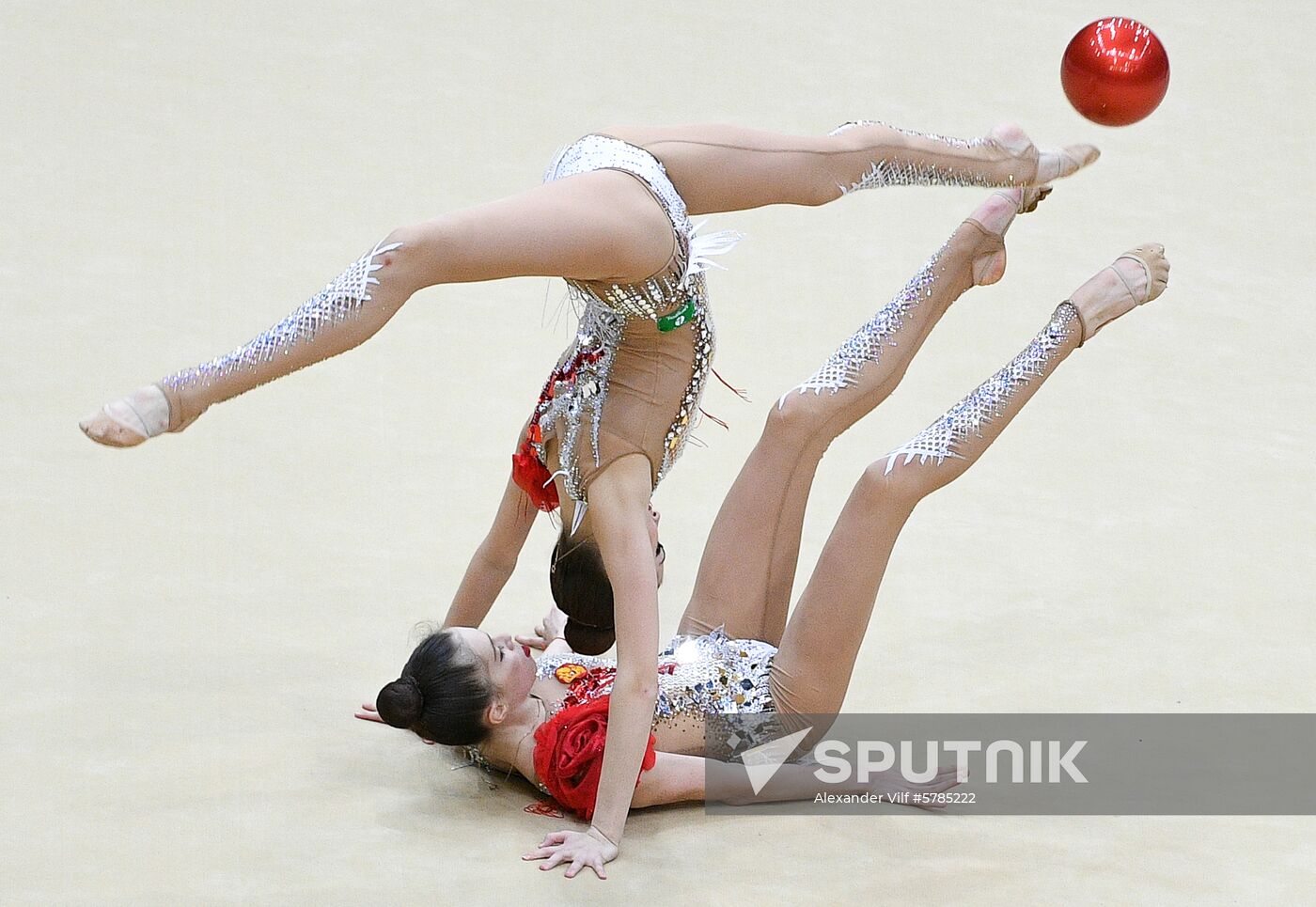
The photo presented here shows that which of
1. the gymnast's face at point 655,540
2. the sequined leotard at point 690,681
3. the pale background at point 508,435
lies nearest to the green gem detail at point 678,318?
the gymnast's face at point 655,540

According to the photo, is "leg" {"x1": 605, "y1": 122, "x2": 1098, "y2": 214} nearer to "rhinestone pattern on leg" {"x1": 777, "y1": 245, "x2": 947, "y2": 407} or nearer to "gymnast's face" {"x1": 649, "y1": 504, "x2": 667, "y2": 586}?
"rhinestone pattern on leg" {"x1": 777, "y1": 245, "x2": 947, "y2": 407}

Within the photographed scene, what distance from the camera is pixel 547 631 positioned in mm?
3248

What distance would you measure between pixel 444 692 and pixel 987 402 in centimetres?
107

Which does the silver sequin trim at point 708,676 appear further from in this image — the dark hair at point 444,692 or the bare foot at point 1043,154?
the bare foot at point 1043,154

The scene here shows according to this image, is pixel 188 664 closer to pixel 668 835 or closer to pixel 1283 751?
pixel 668 835

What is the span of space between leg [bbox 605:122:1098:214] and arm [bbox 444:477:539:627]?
0.64m

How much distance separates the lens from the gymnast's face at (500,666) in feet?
8.88

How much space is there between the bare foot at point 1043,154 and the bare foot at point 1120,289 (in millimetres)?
211

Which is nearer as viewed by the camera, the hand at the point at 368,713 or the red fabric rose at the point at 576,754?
the red fabric rose at the point at 576,754

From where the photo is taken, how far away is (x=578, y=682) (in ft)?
9.46

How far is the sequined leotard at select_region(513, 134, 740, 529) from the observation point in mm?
2678

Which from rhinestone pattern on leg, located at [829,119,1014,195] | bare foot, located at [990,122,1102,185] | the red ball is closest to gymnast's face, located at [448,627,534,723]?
rhinestone pattern on leg, located at [829,119,1014,195]

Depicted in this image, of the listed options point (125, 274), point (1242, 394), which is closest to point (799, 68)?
point (1242, 394)

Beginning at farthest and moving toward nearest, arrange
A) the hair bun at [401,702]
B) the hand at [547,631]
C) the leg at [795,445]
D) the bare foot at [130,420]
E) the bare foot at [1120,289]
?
the hand at [547,631] < the leg at [795,445] < the bare foot at [1120,289] < the hair bun at [401,702] < the bare foot at [130,420]
